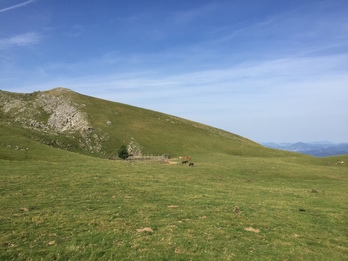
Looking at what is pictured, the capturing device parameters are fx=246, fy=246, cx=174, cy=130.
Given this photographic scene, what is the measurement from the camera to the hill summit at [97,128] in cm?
8539

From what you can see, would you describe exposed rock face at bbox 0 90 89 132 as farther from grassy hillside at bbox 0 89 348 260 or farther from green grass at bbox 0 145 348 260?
green grass at bbox 0 145 348 260

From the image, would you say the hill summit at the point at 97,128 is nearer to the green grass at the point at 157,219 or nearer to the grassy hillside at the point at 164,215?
the grassy hillside at the point at 164,215

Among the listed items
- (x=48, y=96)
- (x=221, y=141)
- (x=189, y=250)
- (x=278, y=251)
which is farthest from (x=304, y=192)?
(x=48, y=96)

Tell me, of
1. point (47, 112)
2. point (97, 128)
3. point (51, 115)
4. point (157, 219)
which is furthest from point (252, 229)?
point (47, 112)

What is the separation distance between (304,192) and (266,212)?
15152 mm

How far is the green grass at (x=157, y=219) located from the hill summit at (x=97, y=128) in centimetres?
5028

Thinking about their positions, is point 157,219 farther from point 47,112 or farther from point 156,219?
point 47,112

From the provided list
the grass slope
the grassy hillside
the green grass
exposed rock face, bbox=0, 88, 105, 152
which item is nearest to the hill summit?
exposed rock face, bbox=0, 88, 105, 152

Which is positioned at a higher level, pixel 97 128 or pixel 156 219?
pixel 97 128

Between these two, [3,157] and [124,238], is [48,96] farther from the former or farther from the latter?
[124,238]

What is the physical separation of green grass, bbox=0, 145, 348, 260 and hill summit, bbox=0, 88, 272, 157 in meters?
50.3

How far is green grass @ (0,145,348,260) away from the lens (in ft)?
47.3

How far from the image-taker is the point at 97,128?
318ft

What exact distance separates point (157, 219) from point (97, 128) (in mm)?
83076
